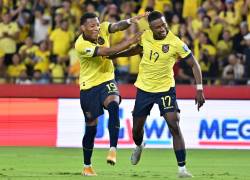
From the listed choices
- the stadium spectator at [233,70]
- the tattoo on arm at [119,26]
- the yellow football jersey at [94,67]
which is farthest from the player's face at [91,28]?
the stadium spectator at [233,70]

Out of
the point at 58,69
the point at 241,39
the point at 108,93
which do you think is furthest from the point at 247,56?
the point at 108,93

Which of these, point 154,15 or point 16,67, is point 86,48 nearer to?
point 154,15

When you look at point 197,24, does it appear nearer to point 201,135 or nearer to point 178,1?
point 178,1

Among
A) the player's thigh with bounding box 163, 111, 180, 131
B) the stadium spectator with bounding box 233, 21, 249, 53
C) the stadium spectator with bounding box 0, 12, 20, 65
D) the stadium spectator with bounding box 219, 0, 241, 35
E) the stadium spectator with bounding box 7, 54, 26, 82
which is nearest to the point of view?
the player's thigh with bounding box 163, 111, 180, 131

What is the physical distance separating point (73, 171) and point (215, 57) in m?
8.32

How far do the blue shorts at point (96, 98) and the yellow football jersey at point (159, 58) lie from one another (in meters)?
0.51

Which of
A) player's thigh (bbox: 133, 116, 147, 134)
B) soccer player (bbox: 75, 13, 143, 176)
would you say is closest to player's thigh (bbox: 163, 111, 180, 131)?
player's thigh (bbox: 133, 116, 147, 134)

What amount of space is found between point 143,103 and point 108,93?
0.56 m

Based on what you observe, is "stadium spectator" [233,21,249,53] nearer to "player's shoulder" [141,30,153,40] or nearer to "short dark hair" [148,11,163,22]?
"player's shoulder" [141,30,153,40]

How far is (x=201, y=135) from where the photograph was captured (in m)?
20.2

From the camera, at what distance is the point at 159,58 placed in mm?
13023

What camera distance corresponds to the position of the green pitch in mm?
13062

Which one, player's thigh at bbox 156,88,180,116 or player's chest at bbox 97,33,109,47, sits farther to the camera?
player's chest at bbox 97,33,109,47

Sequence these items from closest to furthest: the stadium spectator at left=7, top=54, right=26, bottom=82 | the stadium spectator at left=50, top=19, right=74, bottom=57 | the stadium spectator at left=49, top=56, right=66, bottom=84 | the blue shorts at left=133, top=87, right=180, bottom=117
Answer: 1. the blue shorts at left=133, top=87, right=180, bottom=117
2. the stadium spectator at left=49, top=56, right=66, bottom=84
3. the stadium spectator at left=7, top=54, right=26, bottom=82
4. the stadium spectator at left=50, top=19, right=74, bottom=57
